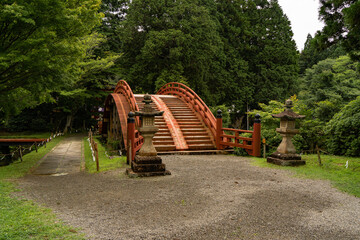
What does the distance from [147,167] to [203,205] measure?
319cm

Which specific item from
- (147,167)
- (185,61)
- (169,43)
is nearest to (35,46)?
(147,167)

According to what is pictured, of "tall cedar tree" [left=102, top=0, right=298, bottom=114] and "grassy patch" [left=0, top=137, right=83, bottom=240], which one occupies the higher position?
"tall cedar tree" [left=102, top=0, right=298, bottom=114]

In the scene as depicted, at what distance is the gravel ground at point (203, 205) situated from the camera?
13.9 ft

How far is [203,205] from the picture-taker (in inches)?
216

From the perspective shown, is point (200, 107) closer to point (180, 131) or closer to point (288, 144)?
point (180, 131)

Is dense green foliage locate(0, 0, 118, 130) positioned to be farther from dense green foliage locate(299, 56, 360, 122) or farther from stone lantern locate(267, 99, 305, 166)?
dense green foliage locate(299, 56, 360, 122)

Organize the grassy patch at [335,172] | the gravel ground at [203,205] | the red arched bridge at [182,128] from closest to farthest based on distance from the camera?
the gravel ground at [203,205], the grassy patch at [335,172], the red arched bridge at [182,128]

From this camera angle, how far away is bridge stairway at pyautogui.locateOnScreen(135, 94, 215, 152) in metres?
13.4

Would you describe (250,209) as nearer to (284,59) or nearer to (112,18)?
(284,59)

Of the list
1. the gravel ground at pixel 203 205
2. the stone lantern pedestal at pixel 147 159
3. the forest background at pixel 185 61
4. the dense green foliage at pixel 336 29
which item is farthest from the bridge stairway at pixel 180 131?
the dense green foliage at pixel 336 29

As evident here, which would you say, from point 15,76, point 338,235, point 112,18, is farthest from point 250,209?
point 112,18

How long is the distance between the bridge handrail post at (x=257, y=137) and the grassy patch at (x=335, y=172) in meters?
1.36

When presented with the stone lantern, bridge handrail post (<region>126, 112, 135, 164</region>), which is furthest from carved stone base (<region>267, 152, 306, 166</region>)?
bridge handrail post (<region>126, 112, 135, 164</region>)

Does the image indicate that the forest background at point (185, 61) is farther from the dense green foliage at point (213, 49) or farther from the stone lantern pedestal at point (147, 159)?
the stone lantern pedestal at point (147, 159)
